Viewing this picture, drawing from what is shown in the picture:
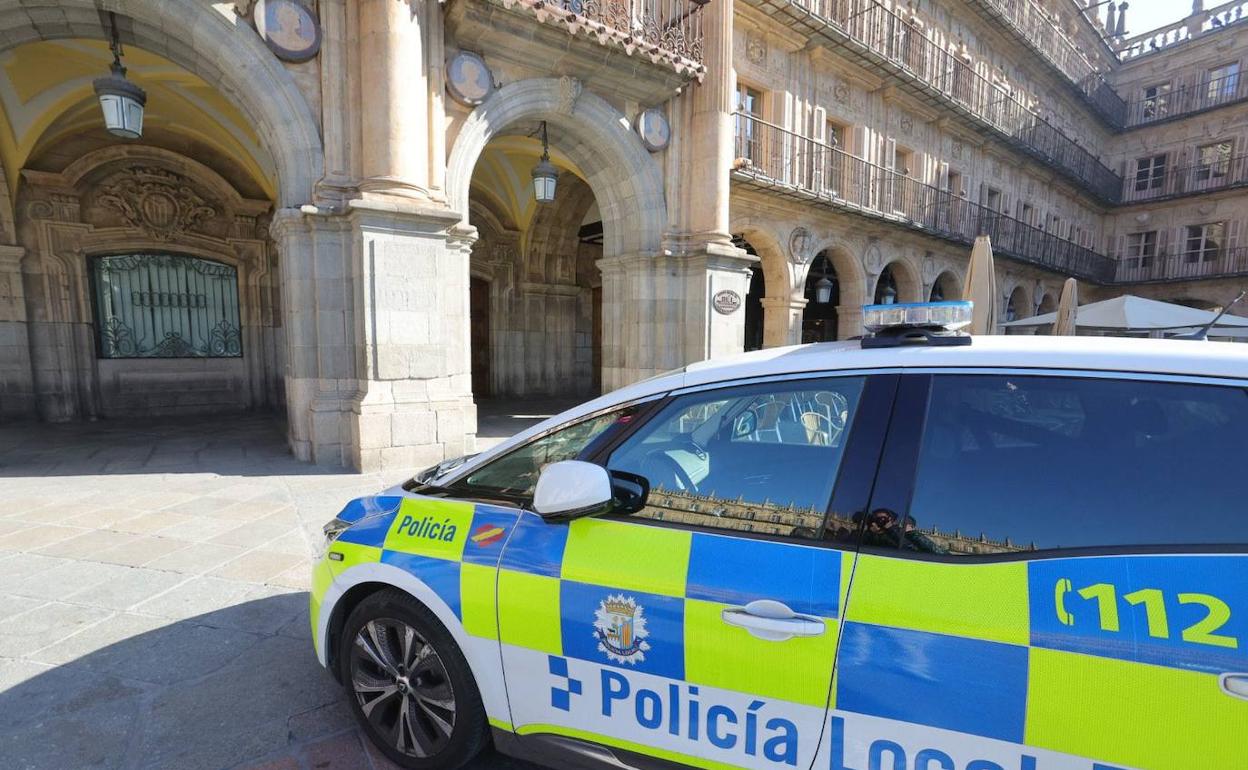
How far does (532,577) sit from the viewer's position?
1.74 meters

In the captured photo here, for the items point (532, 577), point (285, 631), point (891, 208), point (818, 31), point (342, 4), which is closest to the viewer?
point (532, 577)

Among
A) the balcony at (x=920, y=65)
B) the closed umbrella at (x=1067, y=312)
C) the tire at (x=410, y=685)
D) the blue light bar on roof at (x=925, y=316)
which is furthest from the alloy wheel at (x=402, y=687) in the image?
the balcony at (x=920, y=65)

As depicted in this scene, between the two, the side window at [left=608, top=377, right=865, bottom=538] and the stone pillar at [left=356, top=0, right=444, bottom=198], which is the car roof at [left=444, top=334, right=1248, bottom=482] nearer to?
the side window at [left=608, top=377, right=865, bottom=538]

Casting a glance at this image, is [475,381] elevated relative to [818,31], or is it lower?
lower

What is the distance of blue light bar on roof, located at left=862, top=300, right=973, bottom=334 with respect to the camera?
1.70 meters

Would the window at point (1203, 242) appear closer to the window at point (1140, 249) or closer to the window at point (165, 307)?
the window at point (1140, 249)

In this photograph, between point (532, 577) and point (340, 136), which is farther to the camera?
point (340, 136)

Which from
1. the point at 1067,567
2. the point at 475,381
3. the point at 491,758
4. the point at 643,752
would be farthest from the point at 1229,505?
the point at 475,381

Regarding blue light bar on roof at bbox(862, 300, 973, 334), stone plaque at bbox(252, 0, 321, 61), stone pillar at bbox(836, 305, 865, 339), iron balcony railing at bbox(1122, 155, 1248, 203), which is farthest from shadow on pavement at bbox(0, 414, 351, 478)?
iron balcony railing at bbox(1122, 155, 1248, 203)

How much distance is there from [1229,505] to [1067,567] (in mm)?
348

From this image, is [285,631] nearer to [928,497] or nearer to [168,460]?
[928,497]

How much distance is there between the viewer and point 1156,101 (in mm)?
25344

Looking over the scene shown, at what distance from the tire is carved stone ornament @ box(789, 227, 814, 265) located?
11.5 meters

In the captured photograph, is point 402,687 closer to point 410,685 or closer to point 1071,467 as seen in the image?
point 410,685
